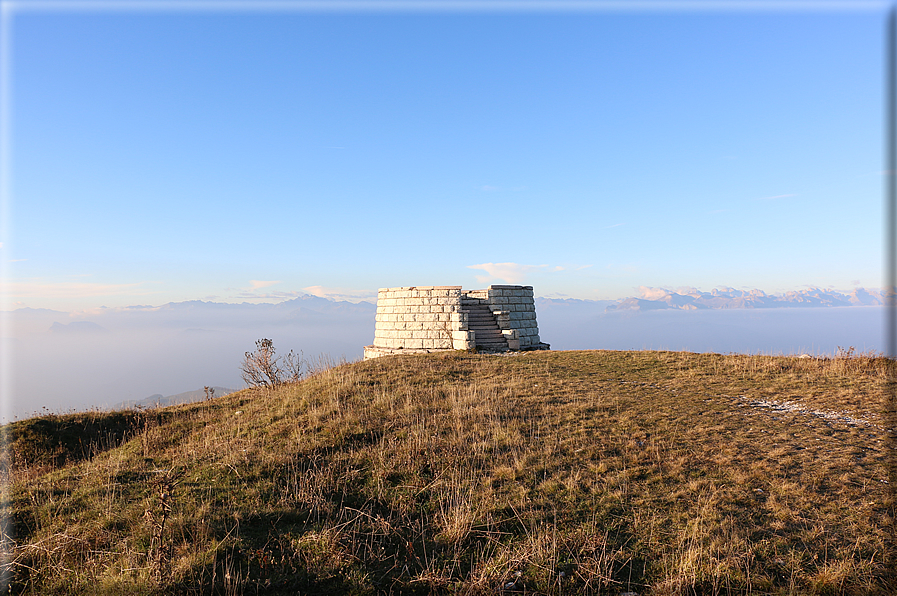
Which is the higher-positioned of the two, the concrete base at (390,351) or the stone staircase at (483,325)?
the stone staircase at (483,325)

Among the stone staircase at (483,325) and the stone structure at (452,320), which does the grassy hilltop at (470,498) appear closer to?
the stone structure at (452,320)

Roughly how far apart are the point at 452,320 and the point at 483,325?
1.65 meters

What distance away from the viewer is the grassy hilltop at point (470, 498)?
472 centimetres

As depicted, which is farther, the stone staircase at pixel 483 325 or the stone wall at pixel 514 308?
the stone wall at pixel 514 308

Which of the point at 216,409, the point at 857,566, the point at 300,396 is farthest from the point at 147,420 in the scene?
the point at 857,566

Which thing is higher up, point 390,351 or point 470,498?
point 390,351

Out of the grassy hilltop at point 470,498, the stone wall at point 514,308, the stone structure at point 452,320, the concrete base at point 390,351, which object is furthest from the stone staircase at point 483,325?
the grassy hilltop at point 470,498

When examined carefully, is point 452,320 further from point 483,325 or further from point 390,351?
A: point 390,351

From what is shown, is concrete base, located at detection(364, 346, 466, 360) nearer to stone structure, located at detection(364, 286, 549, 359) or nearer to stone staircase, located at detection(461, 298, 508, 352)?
stone structure, located at detection(364, 286, 549, 359)

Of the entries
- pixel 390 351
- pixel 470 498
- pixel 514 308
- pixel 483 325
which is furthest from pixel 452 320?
pixel 470 498

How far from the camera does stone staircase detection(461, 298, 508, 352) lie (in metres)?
21.6

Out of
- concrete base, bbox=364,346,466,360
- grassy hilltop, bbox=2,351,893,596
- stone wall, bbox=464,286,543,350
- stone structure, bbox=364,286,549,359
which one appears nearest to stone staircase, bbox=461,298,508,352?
stone structure, bbox=364,286,549,359

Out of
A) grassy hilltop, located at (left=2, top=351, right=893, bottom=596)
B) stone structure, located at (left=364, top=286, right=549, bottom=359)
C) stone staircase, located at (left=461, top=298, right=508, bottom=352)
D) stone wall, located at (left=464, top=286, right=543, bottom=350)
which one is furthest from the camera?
stone wall, located at (left=464, top=286, right=543, bottom=350)

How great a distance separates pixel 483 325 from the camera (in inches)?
870
